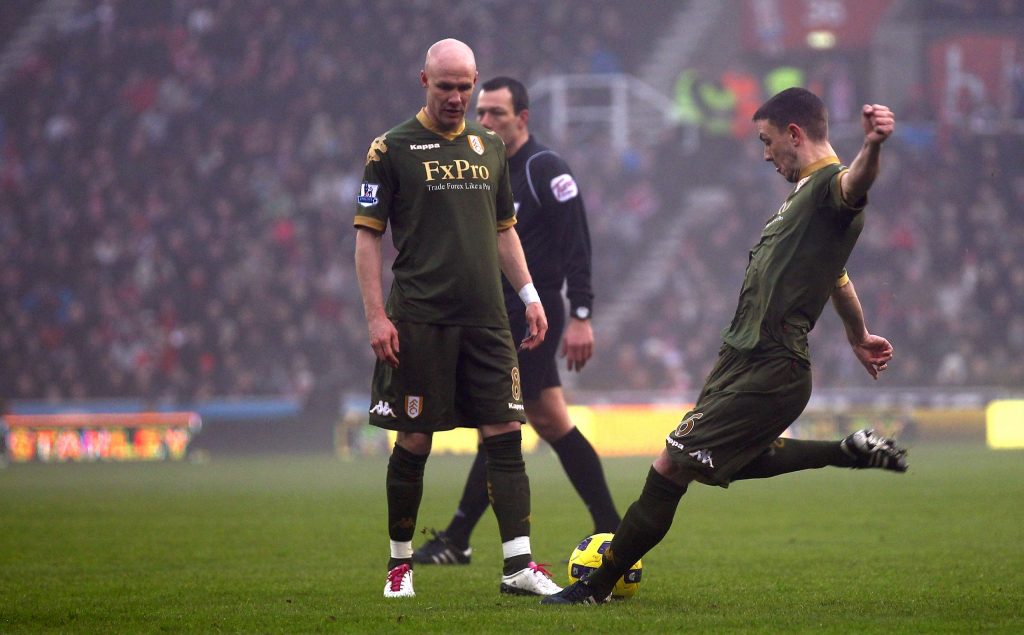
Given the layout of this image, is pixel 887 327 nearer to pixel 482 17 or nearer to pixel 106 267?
pixel 482 17

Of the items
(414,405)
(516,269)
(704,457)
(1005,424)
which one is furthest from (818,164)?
(1005,424)

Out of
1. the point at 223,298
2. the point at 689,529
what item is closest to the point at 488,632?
the point at 689,529

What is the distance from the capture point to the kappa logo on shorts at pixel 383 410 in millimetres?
5336

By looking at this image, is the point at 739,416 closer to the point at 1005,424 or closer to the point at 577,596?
the point at 577,596

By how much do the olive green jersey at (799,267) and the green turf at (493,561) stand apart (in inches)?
37.5

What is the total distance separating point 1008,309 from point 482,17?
1190 centimetres

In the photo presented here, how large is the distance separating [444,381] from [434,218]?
2.05 ft

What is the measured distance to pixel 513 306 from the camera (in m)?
6.79

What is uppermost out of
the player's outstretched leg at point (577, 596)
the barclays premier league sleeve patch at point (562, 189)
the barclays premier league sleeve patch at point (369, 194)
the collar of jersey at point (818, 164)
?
the barclays premier league sleeve patch at point (562, 189)

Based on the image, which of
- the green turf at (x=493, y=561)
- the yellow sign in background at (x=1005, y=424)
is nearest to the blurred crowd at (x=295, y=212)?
the yellow sign in background at (x=1005, y=424)

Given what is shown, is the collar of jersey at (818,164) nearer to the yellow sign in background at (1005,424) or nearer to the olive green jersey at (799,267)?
the olive green jersey at (799,267)

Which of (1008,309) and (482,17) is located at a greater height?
(482,17)

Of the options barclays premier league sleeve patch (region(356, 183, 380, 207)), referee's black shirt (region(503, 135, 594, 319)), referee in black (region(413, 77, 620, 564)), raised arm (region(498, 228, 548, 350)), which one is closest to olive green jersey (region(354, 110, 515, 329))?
barclays premier league sleeve patch (region(356, 183, 380, 207))

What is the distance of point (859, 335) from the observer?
5164 mm
